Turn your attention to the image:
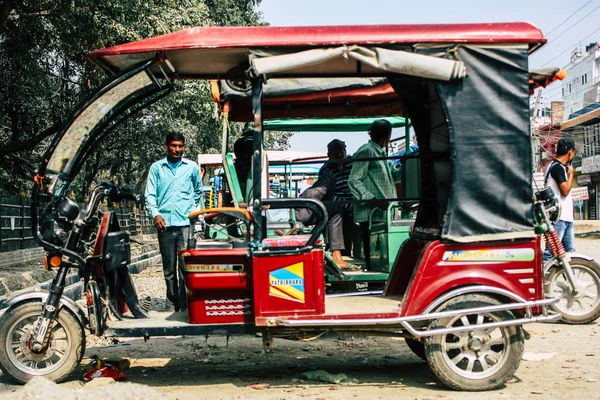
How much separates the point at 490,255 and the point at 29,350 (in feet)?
11.6

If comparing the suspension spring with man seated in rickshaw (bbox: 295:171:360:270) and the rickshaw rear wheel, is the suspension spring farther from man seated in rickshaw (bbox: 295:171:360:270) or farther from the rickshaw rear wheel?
the rickshaw rear wheel

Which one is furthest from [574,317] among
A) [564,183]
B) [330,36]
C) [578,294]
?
[330,36]

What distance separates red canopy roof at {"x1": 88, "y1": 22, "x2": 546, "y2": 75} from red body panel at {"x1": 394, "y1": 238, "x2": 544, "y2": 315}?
152 centimetres

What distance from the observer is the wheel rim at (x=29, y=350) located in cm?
525

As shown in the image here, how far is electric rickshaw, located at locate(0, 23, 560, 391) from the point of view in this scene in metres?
5.06

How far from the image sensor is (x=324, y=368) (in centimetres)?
609

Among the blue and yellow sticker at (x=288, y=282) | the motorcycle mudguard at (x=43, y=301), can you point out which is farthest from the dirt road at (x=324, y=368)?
the blue and yellow sticker at (x=288, y=282)

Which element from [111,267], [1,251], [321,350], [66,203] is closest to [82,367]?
[111,267]

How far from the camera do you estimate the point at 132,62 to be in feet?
17.9

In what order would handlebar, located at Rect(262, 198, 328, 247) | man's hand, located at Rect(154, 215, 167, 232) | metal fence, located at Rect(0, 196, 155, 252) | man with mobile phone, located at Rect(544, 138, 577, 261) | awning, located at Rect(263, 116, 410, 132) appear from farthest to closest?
1. metal fence, located at Rect(0, 196, 155, 252)
2. awning, located at Rect(263, 116, 410, 132)
3. man with mobile phone, located at Rect(544, 138, 577, 261)
4. man's hand, located at Rect(154, 215, 167, 232)
5. handlebar, located at Rect(262, 198, 328, 247)

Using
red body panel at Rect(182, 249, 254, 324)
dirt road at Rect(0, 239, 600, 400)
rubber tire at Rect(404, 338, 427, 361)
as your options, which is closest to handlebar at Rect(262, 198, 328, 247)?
red body panel at Rect(182, 249, 254, 324)

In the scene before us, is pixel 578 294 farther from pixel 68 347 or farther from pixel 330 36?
pixel 68 347

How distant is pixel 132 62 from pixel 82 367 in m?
2.63

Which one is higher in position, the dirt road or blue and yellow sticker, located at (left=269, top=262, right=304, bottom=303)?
blue and yellow sticker, located at (left=269, top=262, right=304, bottom=303)
